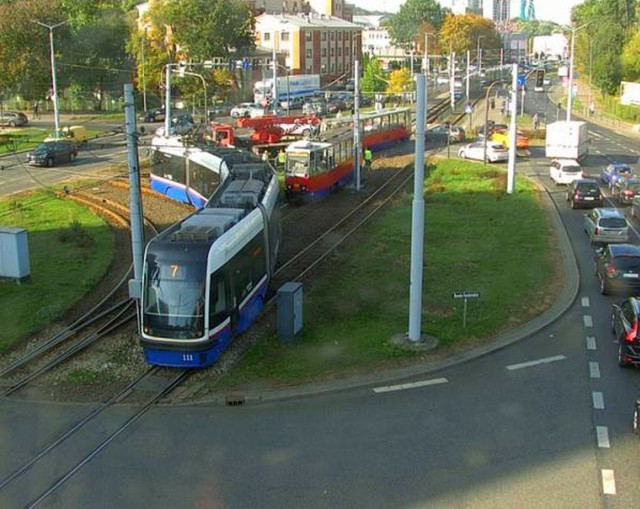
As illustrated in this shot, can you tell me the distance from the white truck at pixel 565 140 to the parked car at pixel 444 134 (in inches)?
493

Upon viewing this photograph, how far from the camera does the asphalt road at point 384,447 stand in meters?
11.7

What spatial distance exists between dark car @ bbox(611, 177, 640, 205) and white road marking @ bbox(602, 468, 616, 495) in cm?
2632

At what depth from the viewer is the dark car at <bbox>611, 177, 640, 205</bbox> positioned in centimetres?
3684

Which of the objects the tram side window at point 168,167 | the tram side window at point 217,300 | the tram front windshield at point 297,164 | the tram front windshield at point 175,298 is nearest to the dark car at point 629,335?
the tram side window at point 217,300

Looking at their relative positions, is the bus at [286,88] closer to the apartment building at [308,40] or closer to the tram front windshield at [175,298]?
the apartment building at [308,40]

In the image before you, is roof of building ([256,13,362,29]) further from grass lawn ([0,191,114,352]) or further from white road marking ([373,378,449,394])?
white road marking ([373,378,449,394])

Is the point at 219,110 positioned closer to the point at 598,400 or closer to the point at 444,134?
the point at 444,134

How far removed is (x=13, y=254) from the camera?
22.4 meters

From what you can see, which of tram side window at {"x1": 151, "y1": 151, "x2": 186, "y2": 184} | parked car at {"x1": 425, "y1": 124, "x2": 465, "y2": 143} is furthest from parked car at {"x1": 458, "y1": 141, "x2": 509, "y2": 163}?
tram side window at {"x1": 151, "y1": 151, "x2": 186, "y2": 184}

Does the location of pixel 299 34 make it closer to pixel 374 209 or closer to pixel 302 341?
pixel 374 209

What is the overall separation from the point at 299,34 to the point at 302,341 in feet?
321

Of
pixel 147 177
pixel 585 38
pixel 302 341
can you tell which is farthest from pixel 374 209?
pixel 585 38

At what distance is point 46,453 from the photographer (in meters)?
13.2

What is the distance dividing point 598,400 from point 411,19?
161385 millimetres
